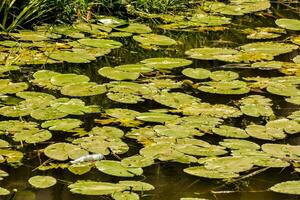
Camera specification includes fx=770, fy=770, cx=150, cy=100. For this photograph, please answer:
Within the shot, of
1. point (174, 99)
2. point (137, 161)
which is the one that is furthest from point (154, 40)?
point (137, 161)

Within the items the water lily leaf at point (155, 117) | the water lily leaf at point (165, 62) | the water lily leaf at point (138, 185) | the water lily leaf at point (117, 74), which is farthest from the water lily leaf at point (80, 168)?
the water lily leaf at point (165, 62)

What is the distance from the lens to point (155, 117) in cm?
273

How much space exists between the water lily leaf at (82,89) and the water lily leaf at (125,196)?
833 mm

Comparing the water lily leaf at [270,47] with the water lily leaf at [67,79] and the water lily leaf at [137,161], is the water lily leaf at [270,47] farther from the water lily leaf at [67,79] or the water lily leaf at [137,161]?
the water lily leaf at [137,161]

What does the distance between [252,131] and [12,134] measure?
0.81 m

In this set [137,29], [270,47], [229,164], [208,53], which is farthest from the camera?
[137,29]

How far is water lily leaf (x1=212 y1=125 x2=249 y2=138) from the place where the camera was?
8.58ft

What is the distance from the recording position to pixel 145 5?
4.24m

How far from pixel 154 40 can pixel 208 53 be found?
33 cm

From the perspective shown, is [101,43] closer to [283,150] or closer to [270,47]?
[270,47]

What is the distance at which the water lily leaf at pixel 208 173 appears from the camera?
231 centimetres

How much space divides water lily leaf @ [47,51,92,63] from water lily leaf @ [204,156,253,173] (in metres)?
1.12

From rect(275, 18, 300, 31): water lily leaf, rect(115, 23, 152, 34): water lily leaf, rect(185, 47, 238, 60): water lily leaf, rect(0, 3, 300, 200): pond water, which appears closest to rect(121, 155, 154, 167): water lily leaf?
rect(0, 3, 300, 200): pond water

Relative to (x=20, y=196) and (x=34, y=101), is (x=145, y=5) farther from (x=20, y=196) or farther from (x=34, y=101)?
(x=20, y=196)
